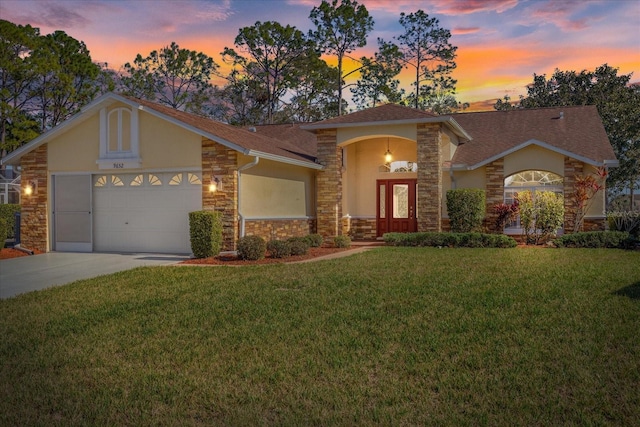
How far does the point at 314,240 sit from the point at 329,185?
2.54m

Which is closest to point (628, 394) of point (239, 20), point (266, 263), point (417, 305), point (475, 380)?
point (475, 380)

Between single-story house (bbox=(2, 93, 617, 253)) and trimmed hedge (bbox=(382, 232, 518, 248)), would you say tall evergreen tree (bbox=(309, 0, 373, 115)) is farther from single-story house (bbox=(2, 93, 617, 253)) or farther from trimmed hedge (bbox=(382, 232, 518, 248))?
trimmed hedge (bbox=(382, 232, 518, 248))

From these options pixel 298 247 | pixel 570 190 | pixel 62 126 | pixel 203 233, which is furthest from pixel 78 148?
pixel 570 190

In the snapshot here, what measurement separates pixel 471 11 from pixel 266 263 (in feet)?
33.6

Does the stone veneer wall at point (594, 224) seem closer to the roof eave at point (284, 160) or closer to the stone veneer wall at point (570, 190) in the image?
the stone veneer wall at point (570, 190)

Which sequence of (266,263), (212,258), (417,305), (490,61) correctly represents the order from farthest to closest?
(490,61) → (212,258) → (266,263) → (417,305)

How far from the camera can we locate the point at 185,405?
4.17 meters

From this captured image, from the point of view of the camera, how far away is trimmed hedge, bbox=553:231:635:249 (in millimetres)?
14391

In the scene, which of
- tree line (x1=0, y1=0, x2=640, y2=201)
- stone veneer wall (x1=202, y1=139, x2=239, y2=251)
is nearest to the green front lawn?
stone veneer wall (x1=202, y1=139, x2=239, y2=251)

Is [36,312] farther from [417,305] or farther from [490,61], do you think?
[490,61]

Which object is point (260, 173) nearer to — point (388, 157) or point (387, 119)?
point (387, 119)

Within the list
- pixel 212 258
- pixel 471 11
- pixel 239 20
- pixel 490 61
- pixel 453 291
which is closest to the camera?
pixel 453 291

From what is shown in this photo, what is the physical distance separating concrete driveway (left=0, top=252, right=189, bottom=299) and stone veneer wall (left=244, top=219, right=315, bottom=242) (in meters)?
2.05

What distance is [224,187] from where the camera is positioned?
14.0 metres
